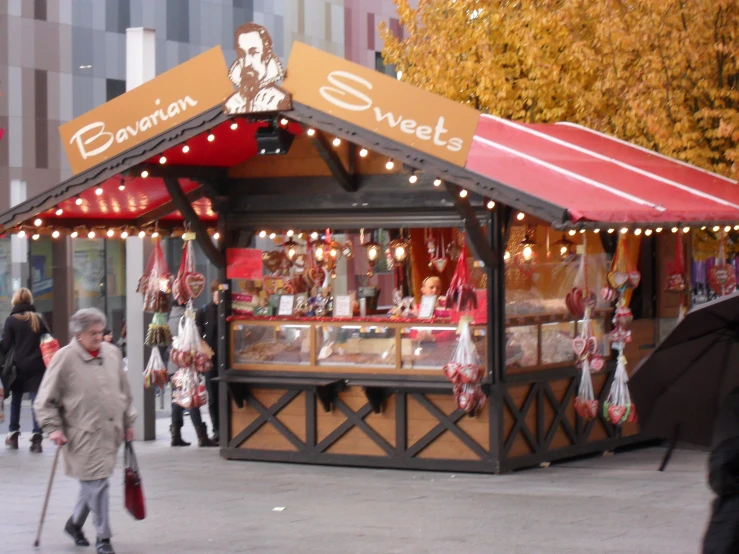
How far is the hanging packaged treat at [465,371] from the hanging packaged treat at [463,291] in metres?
0.19

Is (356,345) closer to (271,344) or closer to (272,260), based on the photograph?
(271,344)

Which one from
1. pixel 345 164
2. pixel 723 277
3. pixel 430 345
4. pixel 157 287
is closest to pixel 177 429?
pixel 157 287

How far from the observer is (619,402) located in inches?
473

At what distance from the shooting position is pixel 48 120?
28.6 meters

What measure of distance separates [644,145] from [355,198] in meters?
5.84

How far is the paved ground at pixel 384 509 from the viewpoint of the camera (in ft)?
28.4

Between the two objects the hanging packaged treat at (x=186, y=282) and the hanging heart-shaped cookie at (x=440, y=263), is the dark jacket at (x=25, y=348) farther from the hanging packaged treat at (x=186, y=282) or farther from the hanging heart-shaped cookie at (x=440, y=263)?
the hanging heart-shaped cookie at (x=440, y=263)

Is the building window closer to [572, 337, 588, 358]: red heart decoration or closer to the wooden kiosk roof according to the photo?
the wooden kiosk roof

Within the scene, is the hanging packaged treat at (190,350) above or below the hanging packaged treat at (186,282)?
below

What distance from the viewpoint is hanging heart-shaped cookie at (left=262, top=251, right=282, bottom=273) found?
43.9 ft

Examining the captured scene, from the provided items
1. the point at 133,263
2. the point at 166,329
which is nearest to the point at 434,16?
the point at 133,263

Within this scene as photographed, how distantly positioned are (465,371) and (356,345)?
4.78 feet

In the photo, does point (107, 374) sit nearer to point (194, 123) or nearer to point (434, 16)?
point (194, 123)

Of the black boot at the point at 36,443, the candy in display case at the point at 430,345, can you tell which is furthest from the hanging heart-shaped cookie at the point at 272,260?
the black boot at the point at 36,443
